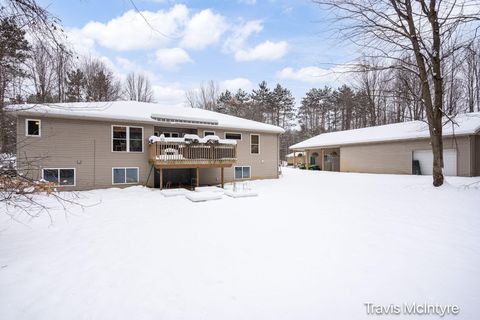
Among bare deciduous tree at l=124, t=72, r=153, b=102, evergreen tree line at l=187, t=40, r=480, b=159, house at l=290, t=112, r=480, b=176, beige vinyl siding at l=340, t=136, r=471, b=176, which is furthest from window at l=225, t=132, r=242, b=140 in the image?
bare deciduous tree at l=124, t=72, r=153, b=102

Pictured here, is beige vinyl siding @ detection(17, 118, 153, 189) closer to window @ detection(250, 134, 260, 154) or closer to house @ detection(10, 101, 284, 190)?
house @ detection(10, 101, 284, 190)

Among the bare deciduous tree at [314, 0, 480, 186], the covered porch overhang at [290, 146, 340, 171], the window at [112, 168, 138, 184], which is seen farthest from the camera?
the covered porch overhang at [290, 146, 340, 171]

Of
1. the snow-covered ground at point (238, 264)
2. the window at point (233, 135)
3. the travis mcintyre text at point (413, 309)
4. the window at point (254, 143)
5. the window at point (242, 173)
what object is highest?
the window at point (233, 135)

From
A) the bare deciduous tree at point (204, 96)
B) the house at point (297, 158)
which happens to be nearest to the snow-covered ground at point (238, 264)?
the house at point (297, 158)

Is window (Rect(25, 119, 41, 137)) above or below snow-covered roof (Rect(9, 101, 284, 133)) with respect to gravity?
below

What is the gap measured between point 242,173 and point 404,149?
1251cm

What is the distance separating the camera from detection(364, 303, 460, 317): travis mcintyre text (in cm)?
242

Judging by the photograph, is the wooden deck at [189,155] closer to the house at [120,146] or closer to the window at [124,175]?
the house at [120,146]

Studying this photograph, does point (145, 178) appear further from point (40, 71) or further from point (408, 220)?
point (408, 220)

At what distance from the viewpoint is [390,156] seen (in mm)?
18172

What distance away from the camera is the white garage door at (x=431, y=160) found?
14828mm

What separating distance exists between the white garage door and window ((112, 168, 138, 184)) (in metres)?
18.7

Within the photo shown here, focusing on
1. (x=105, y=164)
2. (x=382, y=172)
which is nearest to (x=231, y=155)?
(x=105, y=164)

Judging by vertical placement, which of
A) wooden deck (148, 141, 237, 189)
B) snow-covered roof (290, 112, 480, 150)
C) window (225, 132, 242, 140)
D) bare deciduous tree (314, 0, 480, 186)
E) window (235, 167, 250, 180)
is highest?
bare deciduous tree (314, 0, 480, 186)
